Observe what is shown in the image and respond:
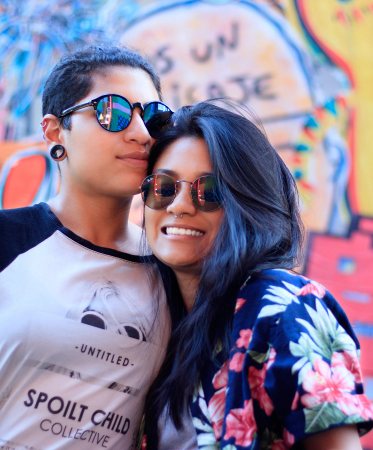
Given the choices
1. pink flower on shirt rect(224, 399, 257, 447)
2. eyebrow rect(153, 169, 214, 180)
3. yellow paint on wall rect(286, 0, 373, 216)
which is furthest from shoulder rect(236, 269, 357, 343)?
yellow paint on wall rect(286, 0, 373, 216)

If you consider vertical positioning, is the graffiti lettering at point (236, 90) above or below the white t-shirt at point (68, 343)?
above

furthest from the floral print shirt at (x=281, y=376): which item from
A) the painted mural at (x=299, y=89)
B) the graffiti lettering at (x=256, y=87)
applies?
the graffiti lettering at (x=256, y=87)

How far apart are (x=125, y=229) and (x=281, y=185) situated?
0.82m

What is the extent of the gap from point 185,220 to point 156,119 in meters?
0.57

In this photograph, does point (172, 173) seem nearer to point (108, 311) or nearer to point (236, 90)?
point (108, 311)

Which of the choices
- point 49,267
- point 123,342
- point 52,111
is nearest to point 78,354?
point 123,342

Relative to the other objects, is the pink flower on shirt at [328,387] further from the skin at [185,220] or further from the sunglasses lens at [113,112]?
the sunglasses lens at [113,112]

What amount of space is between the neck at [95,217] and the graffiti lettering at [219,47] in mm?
2821

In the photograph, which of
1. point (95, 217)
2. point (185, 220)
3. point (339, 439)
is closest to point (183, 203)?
point (185, 220)

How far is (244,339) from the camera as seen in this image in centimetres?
132

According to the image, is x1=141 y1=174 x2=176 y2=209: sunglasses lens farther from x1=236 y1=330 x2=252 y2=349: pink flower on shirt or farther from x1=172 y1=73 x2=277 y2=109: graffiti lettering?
x1=172 y1=73 x2=277 y2=109: graffiti lettering

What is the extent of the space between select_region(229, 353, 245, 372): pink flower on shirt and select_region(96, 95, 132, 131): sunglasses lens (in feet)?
3.51

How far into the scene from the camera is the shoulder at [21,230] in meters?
1.73

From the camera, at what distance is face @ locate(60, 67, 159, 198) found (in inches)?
75.1
